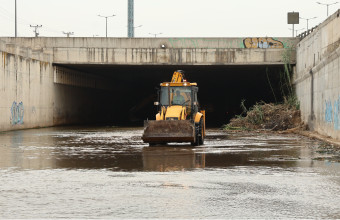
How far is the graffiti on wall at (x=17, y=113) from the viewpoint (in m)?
38.5

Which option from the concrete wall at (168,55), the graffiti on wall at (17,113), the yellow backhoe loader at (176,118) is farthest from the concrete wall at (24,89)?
the yellow backhoe loader at (176,118)

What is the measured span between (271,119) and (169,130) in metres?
18.1

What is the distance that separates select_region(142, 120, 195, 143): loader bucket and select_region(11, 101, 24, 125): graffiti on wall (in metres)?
18.2

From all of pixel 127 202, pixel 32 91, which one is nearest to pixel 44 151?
pixel 127 202

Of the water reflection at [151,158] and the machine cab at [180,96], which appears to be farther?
the machine cab at [180,96]

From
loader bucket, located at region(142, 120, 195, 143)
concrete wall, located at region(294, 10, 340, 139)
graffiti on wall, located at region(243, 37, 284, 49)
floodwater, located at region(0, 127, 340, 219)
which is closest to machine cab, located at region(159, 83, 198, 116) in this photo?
loader bucket, located at region(142, 120, 195, 143)

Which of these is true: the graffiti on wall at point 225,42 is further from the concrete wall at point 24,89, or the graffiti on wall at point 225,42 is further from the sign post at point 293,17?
the concrete wall at point 24,89

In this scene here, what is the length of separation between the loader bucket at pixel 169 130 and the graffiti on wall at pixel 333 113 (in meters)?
7.29

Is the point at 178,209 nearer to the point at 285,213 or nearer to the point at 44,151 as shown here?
the point at 285,213

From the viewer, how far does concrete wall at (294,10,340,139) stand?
2670cm

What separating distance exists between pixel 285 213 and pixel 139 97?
65519 mm

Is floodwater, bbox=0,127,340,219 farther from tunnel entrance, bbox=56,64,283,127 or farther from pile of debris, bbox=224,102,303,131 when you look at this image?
tunnel entrance, bbox=56,64,283,127

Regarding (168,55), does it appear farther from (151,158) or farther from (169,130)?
(151,158)

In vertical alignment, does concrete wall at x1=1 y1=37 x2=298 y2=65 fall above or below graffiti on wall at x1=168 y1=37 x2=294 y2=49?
below
